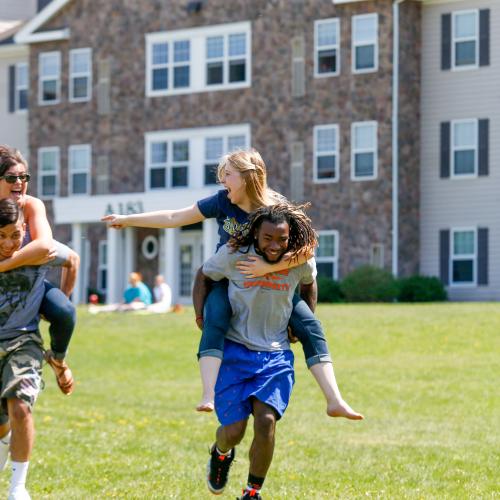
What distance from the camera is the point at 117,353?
26547 millimetres

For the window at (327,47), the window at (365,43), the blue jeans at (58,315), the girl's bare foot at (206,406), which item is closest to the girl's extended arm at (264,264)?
the girl's bare foot at (206,406)

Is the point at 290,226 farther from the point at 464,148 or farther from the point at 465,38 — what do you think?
the point at 465,38

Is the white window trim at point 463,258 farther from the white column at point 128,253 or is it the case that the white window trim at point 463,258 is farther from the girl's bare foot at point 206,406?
the girl's bare foot at point 206,406

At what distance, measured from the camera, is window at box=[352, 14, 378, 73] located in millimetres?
37219

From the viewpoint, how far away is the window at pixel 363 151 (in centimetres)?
3716

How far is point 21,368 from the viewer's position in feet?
27.2

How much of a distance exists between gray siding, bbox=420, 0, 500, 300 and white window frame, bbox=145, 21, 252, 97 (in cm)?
537

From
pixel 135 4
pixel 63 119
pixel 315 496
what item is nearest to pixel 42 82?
pixel 63 119

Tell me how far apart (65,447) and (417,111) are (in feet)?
85.1

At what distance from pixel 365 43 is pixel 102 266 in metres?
11.1

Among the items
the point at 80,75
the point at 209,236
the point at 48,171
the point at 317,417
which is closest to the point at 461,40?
the point at 209,236

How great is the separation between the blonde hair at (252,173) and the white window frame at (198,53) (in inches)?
1227

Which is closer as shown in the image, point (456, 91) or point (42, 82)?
point (456, 91)

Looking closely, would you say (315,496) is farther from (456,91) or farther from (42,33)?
(42,33)
